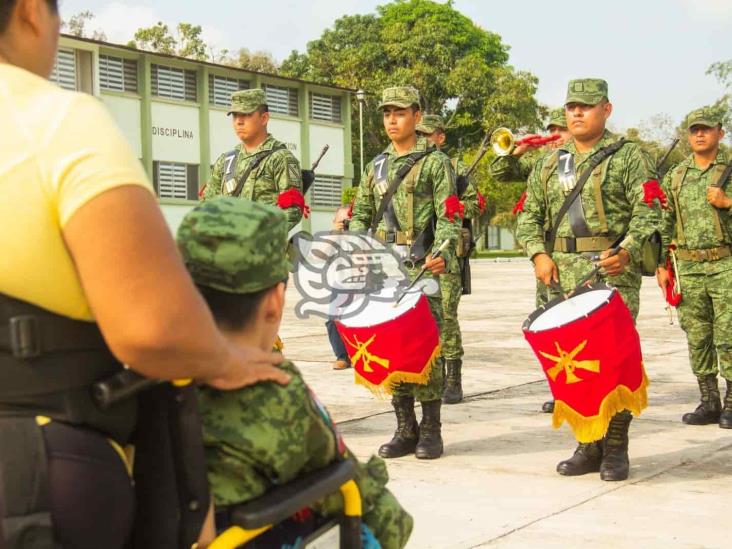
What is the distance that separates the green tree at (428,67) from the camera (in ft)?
171

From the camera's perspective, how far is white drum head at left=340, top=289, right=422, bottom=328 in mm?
6174

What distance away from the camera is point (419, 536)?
15.7 ft

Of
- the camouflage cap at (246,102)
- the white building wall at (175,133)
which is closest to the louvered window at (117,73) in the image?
the white building wall at (175,133)

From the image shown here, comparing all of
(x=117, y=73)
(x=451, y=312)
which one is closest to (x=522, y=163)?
(x=451, y=312)

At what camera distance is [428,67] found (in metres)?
53.3

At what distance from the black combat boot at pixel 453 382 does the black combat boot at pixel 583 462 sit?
242 cm

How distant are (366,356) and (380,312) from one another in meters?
0.27

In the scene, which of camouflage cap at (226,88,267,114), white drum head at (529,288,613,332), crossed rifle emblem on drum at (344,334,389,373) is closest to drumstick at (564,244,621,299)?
white drum head at (529,288,613,332)

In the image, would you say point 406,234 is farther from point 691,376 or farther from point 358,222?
point 691,376

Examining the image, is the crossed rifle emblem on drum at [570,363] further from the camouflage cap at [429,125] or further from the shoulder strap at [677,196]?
the camouflage cap at [429,125]

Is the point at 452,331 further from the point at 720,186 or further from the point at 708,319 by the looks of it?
the point at 720,186

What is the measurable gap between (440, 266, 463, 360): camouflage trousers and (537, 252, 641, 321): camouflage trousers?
2301 millimetres

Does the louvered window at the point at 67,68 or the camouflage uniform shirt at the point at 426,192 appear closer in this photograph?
the camouflage uniform shirt at the point at 426,192

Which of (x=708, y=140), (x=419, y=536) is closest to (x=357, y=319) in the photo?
(x=419, y=536)
